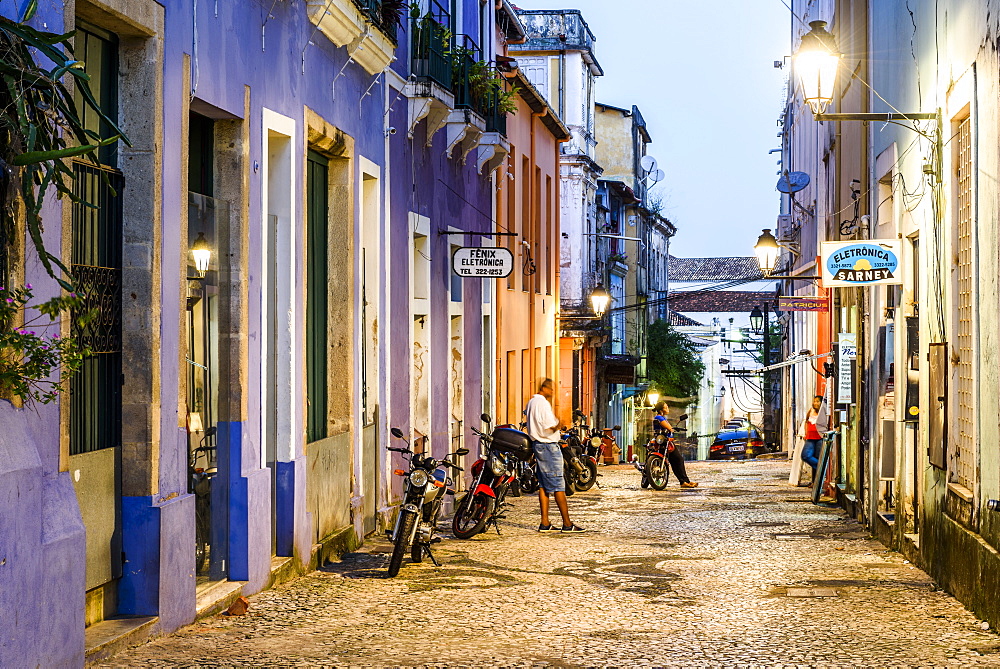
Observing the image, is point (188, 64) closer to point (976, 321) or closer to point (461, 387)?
point (976, 321)

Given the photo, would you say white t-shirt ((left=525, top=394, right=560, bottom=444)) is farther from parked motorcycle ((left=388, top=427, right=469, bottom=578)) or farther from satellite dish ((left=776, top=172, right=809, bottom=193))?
satellite dish ((left=776, top=172, right=809, bottom=193))

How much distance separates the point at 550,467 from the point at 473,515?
1181mm

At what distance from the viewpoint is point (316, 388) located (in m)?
12.4

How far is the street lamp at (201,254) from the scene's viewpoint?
9.44 m

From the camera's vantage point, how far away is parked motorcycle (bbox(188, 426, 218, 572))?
9.38 m

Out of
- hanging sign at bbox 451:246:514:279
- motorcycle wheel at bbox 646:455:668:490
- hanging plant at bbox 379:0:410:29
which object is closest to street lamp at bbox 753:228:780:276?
motorcycle wheel at bbox 646:455:668:490

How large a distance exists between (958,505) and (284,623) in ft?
17.2

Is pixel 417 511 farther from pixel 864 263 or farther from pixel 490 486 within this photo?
pixel 864 263

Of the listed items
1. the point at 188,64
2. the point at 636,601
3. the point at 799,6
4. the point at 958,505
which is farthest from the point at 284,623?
the point at 799,6

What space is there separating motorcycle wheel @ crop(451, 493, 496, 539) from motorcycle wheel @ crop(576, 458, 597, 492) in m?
7.55

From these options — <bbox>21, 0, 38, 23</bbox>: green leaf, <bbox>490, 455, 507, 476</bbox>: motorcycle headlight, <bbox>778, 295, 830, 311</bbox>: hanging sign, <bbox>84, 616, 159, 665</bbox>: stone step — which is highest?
<bbox>21, 0, 38, 23</bbox>: green leaf

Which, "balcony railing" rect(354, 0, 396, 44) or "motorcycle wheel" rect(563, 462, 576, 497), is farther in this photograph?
"motorcycle wheel" rect(563, 462, 576, 497)

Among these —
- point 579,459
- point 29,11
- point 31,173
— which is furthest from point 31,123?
point 579,459

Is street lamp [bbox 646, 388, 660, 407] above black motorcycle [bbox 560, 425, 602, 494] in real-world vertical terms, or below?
above
